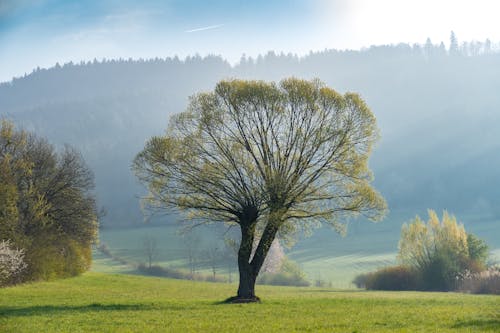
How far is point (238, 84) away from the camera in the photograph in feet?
95.2

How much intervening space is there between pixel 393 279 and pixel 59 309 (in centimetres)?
4506

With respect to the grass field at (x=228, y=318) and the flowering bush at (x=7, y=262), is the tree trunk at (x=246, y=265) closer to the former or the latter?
the grass field at (x=228, y=318)

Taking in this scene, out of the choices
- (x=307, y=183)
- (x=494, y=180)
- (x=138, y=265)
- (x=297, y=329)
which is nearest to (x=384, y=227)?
(x=494, y=180)

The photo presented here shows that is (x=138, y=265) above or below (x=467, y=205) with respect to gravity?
below

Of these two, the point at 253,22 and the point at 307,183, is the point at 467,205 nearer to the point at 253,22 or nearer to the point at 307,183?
the point at 307,183

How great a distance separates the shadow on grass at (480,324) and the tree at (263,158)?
36.8 feet

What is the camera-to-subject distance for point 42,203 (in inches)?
1833

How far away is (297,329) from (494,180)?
20086 cm

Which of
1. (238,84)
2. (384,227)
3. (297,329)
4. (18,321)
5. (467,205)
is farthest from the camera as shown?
Answer: (467,205)

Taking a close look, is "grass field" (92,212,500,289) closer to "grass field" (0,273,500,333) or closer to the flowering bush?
the flowering bush

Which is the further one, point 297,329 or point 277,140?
point 277,140

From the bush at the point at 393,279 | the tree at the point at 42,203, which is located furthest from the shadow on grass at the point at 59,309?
the bush at the point at 393,279

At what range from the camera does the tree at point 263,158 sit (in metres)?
29.1

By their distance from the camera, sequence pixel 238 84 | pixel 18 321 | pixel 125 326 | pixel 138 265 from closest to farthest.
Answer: pixel 125 326, pixel 18 321, pixel 238 84, pixel 138 265
